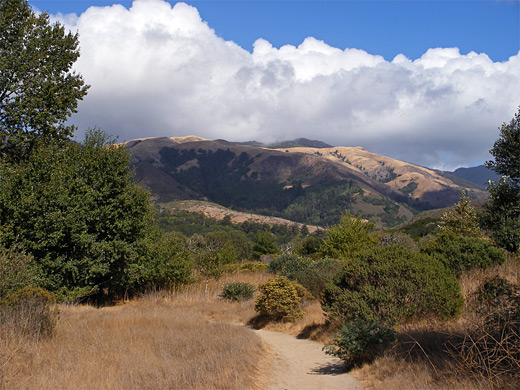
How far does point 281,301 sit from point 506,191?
31.6ft

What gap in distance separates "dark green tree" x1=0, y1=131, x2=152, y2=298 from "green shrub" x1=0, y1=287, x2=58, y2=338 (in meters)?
5.54

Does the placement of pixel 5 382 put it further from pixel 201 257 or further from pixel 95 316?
pixel 201 257

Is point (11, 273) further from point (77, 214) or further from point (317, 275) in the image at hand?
point (317, 275)

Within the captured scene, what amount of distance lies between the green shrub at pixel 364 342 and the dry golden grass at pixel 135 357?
1.85m

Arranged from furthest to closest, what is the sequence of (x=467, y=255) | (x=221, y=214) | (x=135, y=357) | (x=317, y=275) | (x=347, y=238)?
(x=221, y=214), (x=347, y=238), (x=317, y=275), (x=467, y=255), (x=135, y=357)

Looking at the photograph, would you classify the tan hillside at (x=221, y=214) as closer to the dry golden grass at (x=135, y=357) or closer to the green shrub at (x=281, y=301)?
the green shrub at (x=281, y=301)

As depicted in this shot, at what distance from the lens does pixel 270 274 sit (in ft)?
81.0

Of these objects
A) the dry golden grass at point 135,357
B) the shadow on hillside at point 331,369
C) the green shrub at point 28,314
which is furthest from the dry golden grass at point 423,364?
the green shrub at point 28,314

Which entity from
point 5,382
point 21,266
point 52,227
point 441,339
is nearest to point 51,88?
point 52,227

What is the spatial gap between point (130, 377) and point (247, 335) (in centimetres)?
499

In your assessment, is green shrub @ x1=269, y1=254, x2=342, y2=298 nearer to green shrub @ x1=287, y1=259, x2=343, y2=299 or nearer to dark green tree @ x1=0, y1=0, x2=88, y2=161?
green shrub @ x1=287, y1=259, x2=343, y2=299

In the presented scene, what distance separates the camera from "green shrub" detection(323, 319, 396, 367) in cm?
812

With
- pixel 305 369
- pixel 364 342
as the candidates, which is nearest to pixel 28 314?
pixel 305 369

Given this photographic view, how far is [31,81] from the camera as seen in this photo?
1836cm
